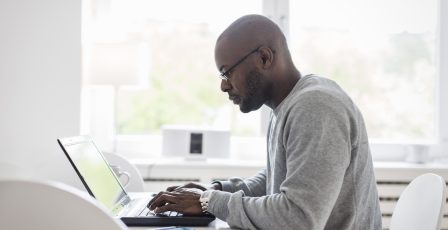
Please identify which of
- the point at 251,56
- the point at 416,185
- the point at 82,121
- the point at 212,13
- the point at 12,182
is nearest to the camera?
the point at 12,182

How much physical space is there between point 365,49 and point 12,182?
2.79m

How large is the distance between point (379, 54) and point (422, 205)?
6.34 feet

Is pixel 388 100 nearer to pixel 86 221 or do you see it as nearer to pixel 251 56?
pixel 251 56

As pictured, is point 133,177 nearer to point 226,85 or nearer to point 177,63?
point 226,85

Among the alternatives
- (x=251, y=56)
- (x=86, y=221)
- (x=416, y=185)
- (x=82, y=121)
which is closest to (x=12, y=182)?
(x=86, y=221)

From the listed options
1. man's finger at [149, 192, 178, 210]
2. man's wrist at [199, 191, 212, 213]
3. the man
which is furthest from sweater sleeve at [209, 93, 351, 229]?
man's finger at [149, 192, 178, 210]

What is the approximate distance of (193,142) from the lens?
9.07ft

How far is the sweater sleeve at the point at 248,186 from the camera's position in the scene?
5.41 ft

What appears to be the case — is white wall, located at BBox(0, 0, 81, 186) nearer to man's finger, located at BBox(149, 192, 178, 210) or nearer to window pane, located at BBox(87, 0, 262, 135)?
window pane, located at BBox(87, 0, 262, 135)

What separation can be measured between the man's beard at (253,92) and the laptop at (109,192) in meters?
0.35

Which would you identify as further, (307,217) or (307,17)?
(307,17)

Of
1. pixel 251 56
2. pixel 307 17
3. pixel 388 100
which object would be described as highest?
pixel 307 17

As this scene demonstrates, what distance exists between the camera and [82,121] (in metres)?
2.75

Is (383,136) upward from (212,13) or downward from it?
downward
